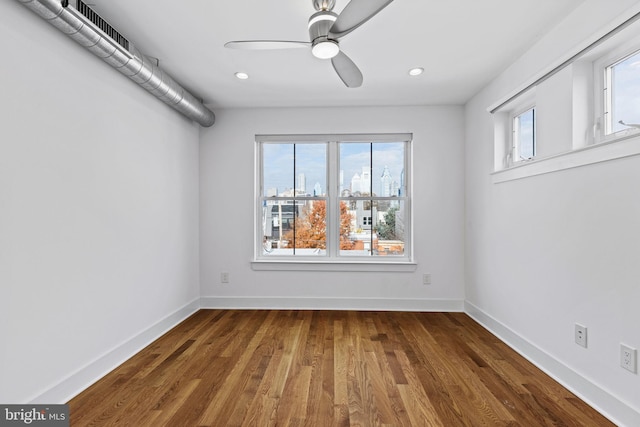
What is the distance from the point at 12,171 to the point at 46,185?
0.21 meters

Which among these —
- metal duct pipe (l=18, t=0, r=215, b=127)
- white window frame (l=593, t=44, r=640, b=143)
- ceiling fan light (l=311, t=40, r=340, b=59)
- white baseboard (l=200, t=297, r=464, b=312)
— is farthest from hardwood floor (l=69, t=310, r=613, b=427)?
metal duct pipe (l=18, t=0, r=215, b=127)

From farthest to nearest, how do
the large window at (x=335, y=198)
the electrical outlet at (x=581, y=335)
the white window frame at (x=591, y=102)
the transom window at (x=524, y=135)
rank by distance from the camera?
1. the large window at (x=335, y=198)
2. the transom window at (x=524, y=135)
3. the electrical outlet at (x=581, y=335)
4. the white window frame at (x=591, y=102)

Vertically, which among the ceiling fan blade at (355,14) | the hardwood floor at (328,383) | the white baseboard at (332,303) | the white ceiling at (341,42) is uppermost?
the white ceiling at (341,42)

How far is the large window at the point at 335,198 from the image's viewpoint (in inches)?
166

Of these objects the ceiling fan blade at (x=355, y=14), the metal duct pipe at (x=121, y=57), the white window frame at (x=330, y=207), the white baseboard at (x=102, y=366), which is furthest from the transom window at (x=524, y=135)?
the white baseboard at (x=102, y=366)

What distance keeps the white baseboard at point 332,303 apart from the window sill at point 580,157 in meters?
1.78

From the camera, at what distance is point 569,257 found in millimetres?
2232

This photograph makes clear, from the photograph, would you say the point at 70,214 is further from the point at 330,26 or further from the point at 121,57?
the point at 330,26

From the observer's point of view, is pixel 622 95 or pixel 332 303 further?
pixel 332 303

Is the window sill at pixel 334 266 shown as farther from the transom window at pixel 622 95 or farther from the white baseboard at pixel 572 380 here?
the transom window at pixel 622 95

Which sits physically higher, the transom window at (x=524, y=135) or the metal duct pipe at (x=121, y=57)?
the metal duct pipe at (x=121, y=57)

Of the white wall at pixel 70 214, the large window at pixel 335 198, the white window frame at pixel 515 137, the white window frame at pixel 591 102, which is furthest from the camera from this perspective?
the large window at pixel 335 198

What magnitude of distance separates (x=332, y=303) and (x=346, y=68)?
9.16 ft

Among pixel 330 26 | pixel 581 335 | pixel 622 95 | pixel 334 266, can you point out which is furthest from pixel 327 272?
pixel 622 95
